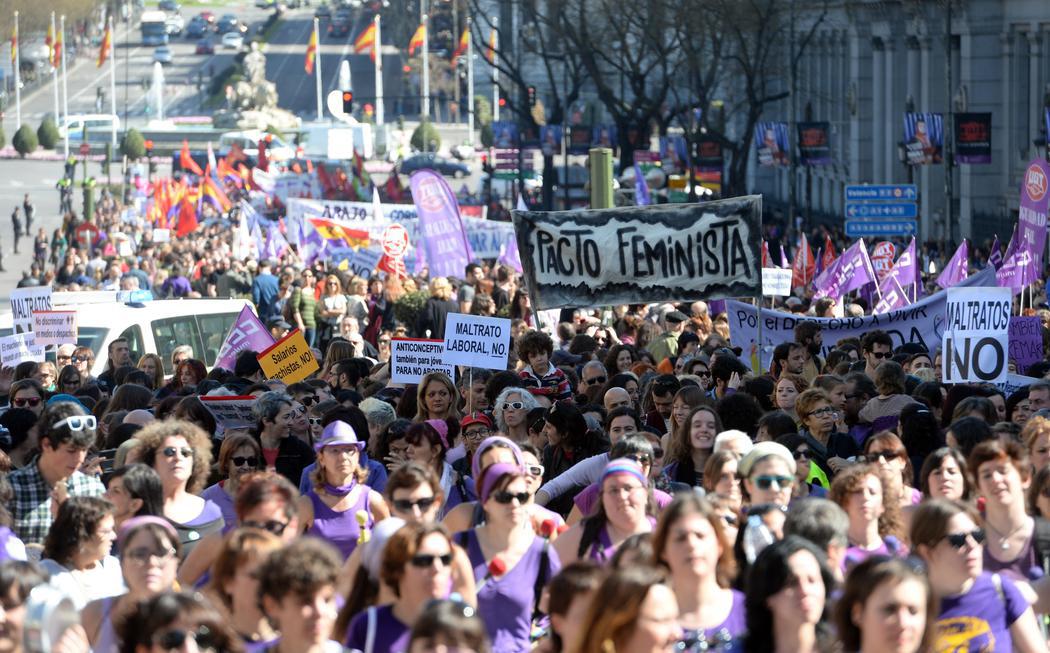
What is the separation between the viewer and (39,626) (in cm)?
627

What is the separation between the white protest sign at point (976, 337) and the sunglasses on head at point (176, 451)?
18.6ft

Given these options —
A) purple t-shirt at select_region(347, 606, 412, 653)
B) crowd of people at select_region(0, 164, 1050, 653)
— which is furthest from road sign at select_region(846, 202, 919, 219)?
purple t-shirt at select_region(347, 606, 412, 653)

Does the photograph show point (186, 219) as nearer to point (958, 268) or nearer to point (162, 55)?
point (958, 268)

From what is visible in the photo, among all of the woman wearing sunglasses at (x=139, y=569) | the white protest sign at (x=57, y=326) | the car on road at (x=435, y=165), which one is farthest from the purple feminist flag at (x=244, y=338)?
the car on road at (x=435, y=165)

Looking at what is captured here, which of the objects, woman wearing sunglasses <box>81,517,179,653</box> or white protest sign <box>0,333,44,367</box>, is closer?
woman wearing sunglasses <box>81,517,179,653</box>

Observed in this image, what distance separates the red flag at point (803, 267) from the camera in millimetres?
27250

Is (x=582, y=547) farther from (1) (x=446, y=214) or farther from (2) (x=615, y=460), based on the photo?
(1) (x=446, y=214)

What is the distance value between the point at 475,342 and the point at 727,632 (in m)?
8.15

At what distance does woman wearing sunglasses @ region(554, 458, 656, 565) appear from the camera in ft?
26.6

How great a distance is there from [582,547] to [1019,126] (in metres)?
36.3

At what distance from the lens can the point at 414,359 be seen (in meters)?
15.1

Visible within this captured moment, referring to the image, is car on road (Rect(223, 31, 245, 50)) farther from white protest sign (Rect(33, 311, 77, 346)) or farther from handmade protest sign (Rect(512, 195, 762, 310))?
handmade protest sign (Rect(512, 195, 762, 310))

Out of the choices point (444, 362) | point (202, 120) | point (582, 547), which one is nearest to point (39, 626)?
point (582, 547)

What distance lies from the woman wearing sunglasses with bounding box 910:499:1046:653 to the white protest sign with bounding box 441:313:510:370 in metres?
7.77
